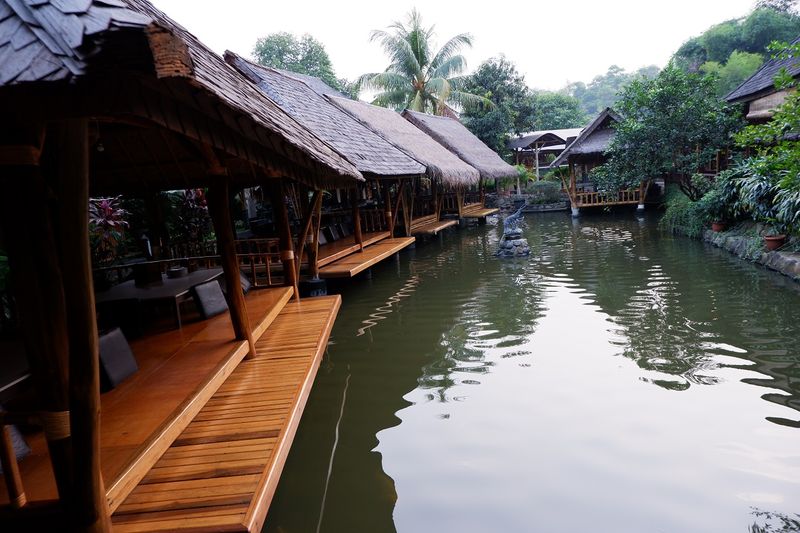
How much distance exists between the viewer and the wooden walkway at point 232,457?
231 cm

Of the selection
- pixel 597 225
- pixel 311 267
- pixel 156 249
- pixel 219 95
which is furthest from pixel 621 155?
pixel 219 95

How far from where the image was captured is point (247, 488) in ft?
8.20

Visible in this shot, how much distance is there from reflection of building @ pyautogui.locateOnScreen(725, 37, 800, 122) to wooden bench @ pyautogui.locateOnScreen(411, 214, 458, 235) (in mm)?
8407

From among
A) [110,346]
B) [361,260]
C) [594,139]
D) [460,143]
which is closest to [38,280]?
[110,346]

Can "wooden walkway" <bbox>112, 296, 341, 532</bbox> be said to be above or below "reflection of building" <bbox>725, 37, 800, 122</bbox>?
below

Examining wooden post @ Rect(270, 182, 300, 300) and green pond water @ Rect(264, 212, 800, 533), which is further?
wooden post @ Rect(270, 182, 300, 300)

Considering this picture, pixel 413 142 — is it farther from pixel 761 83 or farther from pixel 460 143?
pixel 761 83

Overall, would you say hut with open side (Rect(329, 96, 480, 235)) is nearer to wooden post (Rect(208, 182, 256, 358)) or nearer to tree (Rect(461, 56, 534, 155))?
wooden post (Rect(208, 182, 256, 358))

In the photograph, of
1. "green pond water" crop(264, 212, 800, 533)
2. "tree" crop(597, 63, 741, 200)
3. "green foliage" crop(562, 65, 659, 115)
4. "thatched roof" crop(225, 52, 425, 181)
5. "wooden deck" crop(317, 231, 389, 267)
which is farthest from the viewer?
"green foliage" crop(562, 65, 659, 115)

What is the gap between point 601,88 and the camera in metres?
71.1

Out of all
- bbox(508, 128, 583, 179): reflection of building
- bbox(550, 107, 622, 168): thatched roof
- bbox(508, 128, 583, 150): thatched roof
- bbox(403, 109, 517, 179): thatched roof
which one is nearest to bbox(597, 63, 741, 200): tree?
bbox(550, 107, 622, 168): thatched roof

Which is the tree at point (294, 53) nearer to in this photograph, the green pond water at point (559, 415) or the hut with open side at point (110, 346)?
the green pond water at point (559, 415)

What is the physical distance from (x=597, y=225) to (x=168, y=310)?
14880 mm

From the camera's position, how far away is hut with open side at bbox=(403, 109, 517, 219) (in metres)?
18.4
